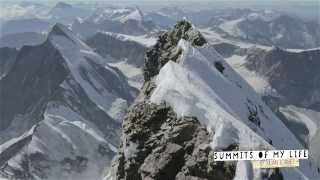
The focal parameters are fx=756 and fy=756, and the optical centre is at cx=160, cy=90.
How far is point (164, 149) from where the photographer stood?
319 feet

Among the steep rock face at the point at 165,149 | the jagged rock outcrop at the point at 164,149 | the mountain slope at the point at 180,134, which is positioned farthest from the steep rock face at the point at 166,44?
the steep rock face at the point at 165,149

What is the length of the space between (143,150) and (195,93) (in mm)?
14917

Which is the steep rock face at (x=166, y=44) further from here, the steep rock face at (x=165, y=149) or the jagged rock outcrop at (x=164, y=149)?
the steep rock face at (x=165, y=149)

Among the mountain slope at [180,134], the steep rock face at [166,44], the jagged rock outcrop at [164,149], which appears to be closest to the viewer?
the jagged rock outcrop at [164,149]

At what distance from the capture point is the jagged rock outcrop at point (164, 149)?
9200cm

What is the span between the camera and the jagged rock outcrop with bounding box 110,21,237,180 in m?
92.0

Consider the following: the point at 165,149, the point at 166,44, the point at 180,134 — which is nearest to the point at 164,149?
the point at 165,149

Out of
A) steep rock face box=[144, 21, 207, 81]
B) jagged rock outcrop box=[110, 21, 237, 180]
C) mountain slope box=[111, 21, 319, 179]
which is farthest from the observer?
steep rock face box=[144, 21, 207, 81]

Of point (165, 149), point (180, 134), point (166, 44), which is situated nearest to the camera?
point (165, 149)

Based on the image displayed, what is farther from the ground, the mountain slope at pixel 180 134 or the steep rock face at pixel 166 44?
the mountain slope at pixel 180 134

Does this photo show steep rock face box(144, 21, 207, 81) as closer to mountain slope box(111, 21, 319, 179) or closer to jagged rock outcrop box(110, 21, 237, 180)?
mountain slope box(111, 21, 319, 179)

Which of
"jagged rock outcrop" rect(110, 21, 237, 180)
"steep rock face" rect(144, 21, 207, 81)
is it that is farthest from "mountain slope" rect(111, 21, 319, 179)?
"steep rock face" rect(144, 21, 207, 81)

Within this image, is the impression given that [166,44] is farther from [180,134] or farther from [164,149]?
[164,149]

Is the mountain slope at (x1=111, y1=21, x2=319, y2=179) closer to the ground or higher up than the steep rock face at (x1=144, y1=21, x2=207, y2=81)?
higher up
